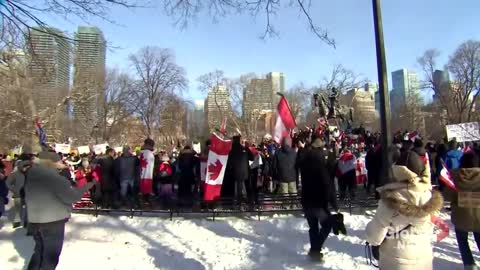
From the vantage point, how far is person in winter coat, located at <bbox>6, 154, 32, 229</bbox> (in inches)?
402

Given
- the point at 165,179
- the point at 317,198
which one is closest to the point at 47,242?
the point at 317,198

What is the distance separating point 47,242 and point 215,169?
536 centimetres

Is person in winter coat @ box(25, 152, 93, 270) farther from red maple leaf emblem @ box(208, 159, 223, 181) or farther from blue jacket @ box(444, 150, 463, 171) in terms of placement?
blue jacket @ box(444, 150, 463, 171)

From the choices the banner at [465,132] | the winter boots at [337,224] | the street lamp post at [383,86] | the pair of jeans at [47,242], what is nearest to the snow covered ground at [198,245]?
the winter boots at [337,224]

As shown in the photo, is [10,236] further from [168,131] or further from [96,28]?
[168,131]

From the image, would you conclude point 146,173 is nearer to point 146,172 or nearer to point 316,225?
point 146,172

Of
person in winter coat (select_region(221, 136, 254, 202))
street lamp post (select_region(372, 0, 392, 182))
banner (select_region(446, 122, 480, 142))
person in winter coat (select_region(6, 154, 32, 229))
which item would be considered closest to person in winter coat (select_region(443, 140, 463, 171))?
banner (select_region(446, 122, 480, 142))

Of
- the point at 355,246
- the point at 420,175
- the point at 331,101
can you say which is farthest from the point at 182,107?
the point at 420,175

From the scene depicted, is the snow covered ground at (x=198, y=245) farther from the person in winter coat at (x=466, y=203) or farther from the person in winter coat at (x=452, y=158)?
the person in winter coat at (x=452, y=158)

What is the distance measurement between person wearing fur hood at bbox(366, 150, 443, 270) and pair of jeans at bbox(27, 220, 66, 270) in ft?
12.8

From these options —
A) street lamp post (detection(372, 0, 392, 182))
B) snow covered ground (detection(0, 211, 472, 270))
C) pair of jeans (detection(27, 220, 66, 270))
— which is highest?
street lamp post (detection(372, 0, 392, 182))

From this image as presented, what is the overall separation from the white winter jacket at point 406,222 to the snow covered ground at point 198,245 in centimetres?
331

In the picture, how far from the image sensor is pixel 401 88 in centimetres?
9544

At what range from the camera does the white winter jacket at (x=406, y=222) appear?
3.94m
